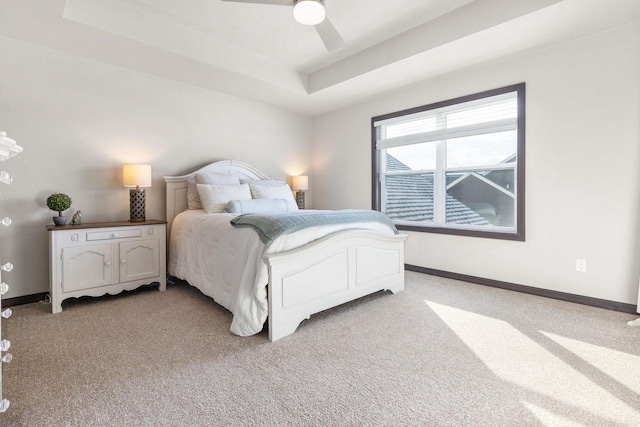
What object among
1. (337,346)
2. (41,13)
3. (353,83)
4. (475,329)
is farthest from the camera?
(353,83)

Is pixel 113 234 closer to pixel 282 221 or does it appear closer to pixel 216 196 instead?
pixel 216 196

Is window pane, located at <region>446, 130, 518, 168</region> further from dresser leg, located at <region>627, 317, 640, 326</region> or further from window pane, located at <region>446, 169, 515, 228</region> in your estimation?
dresser leg, located at <region>627, 317, 640, 326</region>

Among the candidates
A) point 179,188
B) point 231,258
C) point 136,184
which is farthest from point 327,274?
point 179,188

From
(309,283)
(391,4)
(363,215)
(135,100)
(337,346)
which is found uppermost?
(391,4)

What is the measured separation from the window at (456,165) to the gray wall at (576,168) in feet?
0.37

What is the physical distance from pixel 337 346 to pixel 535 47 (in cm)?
311

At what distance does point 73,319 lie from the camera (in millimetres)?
2414

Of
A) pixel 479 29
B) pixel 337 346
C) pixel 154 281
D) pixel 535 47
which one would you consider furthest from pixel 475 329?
pixel 154 281

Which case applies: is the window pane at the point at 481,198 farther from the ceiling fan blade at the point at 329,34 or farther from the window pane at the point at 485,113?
the ceiling fan blade at the point at 329,34

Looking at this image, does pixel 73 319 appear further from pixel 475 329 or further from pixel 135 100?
pixel 475 329

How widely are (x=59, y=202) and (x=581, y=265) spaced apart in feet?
14.8

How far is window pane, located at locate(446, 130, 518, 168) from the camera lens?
319cm

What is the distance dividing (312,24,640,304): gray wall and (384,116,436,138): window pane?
374mm

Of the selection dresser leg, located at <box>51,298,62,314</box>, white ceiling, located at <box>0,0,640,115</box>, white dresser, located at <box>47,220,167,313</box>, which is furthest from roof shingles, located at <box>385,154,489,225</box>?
dresser leg, located at <box>51,298,62,314</box>
